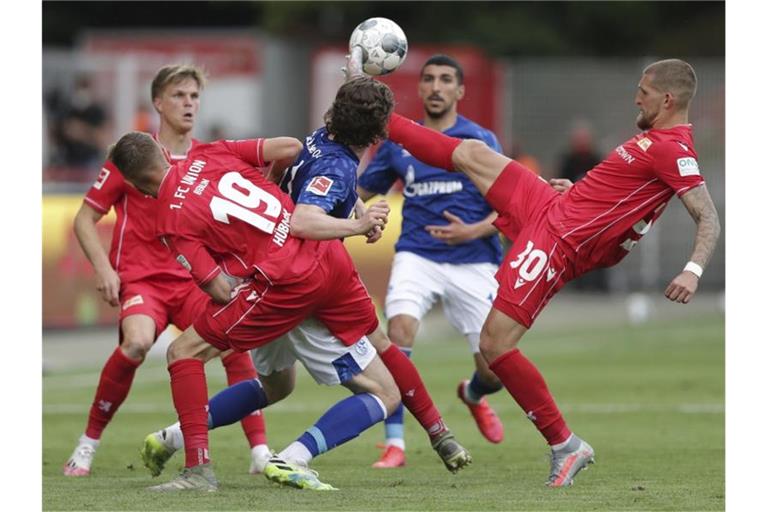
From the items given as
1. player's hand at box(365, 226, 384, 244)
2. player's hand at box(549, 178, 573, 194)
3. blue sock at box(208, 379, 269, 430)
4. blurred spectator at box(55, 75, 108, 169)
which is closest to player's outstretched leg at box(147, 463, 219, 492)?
blue sock at box(208, 379, 269, 430)

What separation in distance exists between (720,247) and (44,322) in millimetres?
12454

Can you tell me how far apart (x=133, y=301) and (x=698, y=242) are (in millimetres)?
3373

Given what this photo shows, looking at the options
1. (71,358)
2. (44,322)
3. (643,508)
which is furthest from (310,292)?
(44,322)

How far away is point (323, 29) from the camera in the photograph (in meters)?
28.8

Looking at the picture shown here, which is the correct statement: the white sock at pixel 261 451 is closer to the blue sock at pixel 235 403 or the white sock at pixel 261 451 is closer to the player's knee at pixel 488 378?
the blue sock at pixel 235 403

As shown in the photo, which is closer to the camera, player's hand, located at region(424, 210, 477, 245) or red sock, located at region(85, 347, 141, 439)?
red sock, located at region(85, 347, 141, 439)

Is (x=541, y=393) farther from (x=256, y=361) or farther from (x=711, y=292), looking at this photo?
(x=711, y=292)

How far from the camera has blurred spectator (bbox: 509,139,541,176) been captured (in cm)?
2494

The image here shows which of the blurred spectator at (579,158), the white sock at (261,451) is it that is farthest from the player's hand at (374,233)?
the blurred spectator at (579,158)

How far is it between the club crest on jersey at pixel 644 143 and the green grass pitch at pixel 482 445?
68.7 inches

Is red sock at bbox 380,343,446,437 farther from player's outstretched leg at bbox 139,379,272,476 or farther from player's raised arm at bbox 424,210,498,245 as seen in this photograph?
player's raised arm at bbox 424,210,498,245

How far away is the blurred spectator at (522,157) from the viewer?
24.9 m

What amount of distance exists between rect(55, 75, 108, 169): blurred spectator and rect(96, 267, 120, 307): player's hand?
40.5ft

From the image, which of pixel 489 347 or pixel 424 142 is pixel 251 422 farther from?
pixel 424 142
